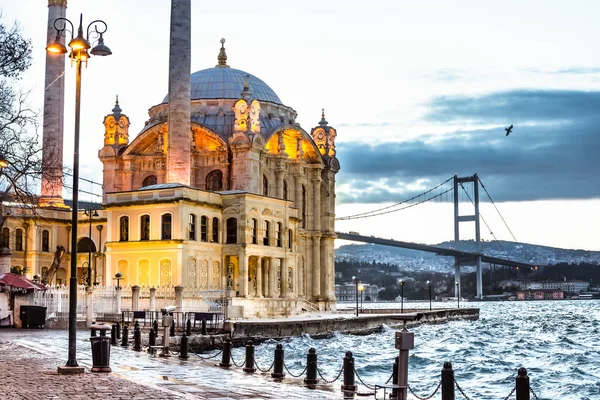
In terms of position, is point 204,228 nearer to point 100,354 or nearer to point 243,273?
point 243,273

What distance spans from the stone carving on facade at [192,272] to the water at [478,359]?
330 inches

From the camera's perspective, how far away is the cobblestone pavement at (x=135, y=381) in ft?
49.7

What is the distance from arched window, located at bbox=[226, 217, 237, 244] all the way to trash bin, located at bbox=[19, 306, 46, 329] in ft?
67.3

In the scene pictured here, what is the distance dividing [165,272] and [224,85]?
77.2 ft

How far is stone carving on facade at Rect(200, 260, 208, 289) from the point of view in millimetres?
52312

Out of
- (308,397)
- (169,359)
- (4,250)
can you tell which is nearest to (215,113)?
(4,250)

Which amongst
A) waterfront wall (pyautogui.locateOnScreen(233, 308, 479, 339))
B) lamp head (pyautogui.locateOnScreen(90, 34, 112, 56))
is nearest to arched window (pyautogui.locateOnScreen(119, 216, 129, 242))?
waterfront wall (pyautogui.locateOnScreen(233, 308, 479, 339))

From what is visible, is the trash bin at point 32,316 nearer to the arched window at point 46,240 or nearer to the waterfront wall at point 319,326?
the waterfront wall at point 319,326

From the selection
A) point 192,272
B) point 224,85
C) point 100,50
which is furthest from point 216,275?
point 100,50

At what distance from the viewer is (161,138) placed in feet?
213

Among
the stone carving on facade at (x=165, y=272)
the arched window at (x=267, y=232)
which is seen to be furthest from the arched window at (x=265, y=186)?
the stone carving on facade at (x=165, y=272)

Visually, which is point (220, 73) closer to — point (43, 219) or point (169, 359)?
point (43, 219)

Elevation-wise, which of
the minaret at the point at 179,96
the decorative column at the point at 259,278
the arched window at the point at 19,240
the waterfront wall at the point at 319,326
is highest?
the minaret at the point at 179,96

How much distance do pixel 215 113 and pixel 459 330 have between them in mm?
22743
